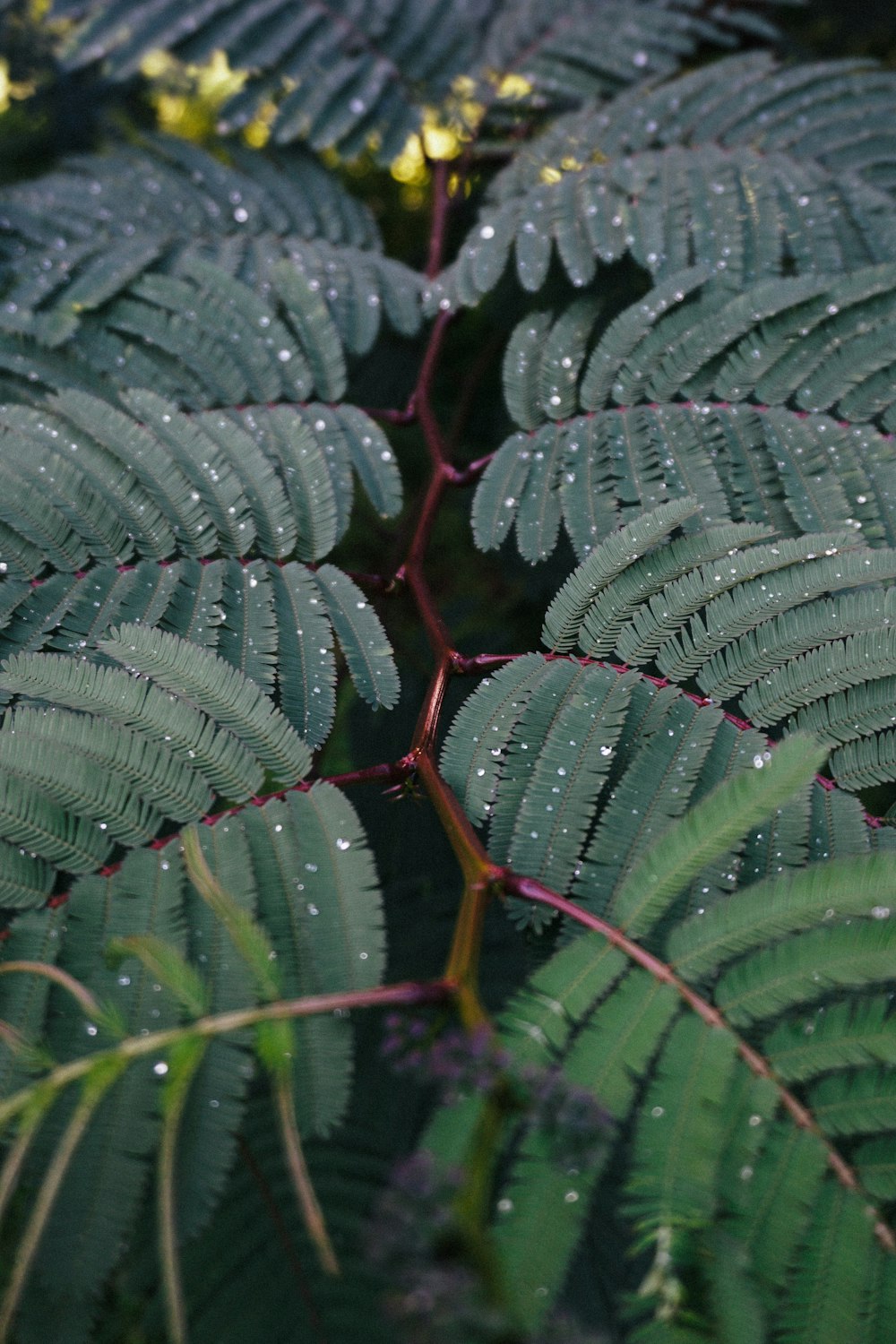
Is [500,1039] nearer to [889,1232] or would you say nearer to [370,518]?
[889,1232]

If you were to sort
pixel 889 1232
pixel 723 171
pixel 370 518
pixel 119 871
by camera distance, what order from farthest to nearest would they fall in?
pixel 370 518
pixel 723 171
pixel 119 871
pixel 889 1232

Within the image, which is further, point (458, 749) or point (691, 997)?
point (458, 749)

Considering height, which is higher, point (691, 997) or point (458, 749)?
point (458, 749)

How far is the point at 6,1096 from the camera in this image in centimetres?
72

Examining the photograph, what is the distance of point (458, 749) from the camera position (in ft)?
3.32

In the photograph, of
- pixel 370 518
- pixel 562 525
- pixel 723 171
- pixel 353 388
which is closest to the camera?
pixel 562 525

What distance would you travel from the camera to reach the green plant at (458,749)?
691 mm

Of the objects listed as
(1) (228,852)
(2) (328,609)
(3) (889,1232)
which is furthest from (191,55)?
(3) (889,1232)

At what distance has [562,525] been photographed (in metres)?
1.33

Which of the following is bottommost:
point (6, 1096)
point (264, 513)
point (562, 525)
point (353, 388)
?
point (6, 1096)

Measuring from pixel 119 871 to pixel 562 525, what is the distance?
78cm

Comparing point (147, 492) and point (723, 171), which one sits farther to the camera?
point (723, 171)

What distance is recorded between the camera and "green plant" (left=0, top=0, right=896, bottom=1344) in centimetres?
69

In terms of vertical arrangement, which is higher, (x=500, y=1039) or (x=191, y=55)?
(x=191, y=55)
